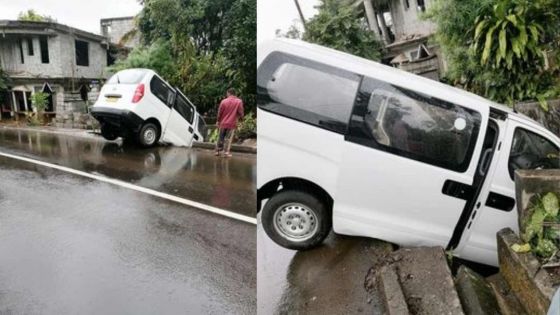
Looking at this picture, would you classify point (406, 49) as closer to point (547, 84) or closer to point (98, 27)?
point (547, 84)

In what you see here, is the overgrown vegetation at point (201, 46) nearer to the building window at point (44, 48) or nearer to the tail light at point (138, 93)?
the tail light at point (138, 93)

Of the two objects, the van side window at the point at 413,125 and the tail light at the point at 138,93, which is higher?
the tail light at the point at 138,93

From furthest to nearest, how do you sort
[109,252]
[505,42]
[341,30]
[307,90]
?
[109,252], [307,90], [341,30], [505,42]

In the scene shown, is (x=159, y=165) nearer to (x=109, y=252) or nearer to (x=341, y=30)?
(x=109, y=252)

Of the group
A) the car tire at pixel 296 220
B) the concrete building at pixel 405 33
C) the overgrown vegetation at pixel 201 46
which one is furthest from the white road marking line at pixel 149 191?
the concrete building at pixel 405 33

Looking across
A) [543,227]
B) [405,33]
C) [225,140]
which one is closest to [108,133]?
[225,140]

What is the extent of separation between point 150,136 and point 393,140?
4.45 ft

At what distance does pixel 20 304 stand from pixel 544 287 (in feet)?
7.29

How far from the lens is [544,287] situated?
5.68ft

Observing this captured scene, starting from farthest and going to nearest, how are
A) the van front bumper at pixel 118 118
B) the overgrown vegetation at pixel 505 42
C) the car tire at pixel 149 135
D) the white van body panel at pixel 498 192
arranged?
the car tire at pixel 149 135 < the van front bumper at pixel 118 118 < the white van body panel at pixel 498 192 < the overgrown vegetation at pixel 505 42

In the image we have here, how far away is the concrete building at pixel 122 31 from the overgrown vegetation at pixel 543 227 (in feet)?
6.67

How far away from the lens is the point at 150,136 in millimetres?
2490

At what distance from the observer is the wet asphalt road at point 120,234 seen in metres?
2.00

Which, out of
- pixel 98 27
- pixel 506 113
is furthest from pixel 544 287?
pixel 98 27
